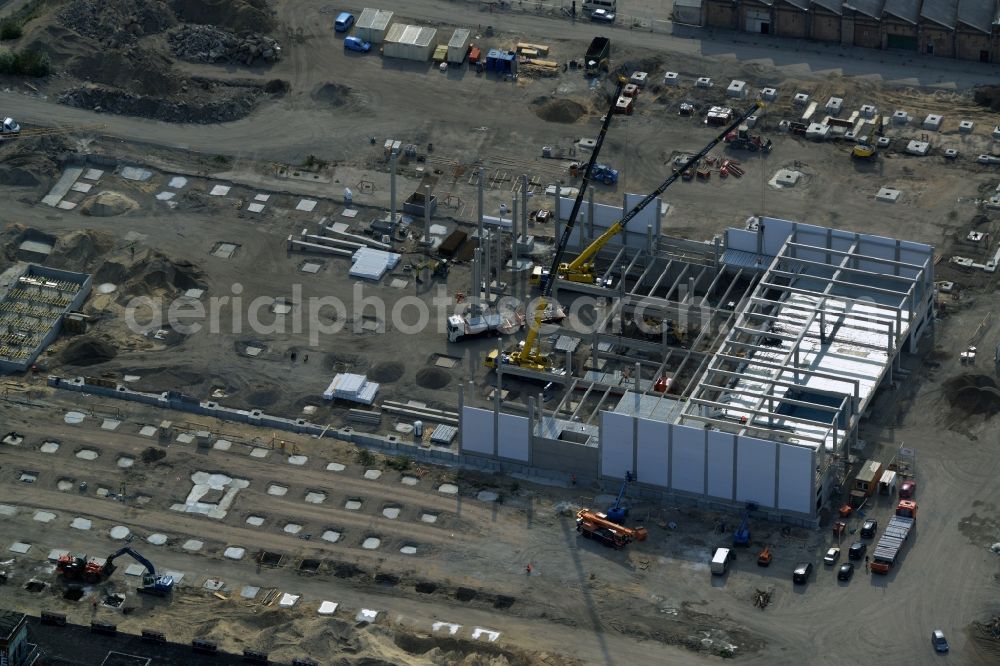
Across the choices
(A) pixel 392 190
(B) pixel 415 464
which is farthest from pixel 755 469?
(A) pixel 392 190

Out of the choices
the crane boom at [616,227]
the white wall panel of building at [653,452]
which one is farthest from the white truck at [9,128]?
the white wall panel of building at [653,452]

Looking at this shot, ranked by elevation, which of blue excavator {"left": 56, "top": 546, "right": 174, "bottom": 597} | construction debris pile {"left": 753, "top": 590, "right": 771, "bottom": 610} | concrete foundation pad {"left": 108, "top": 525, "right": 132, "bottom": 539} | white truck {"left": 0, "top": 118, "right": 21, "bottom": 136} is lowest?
concrete foundation pad {"left": 108, "top": 525, "right": 132, "bottom": 539}

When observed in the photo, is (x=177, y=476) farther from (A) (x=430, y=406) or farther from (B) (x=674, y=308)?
(B) (x=674, y=308)

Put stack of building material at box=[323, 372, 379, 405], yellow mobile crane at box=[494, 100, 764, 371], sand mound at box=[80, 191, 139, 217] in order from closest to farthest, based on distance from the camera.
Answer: stack of building material at box=[323, 372, 379, 405], yellow mobile crane at box=[494, 100, 764, 371], sand mound at box=[80, 191, 139, 217]

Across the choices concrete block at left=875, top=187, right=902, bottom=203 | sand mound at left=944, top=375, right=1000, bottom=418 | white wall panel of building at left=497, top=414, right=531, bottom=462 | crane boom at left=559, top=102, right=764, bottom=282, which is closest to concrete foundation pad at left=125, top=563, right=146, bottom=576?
white wall panel of building at left=497, top=414, right=531, bottom=462

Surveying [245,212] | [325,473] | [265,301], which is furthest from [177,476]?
[245,212]

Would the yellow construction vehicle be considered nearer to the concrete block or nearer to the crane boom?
the crane boom
